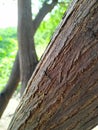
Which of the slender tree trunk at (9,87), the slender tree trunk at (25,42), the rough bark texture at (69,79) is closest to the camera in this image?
the rough bark texture at (69,79)

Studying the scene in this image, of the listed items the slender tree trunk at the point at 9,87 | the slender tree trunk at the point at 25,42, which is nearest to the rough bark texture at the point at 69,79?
the slender tree trunk at the point at 25,42

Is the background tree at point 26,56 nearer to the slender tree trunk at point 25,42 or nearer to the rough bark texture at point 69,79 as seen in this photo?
the slender tree trunk at point 25,42

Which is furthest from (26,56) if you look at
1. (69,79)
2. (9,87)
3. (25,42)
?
(69,79)

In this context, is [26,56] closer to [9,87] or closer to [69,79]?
[9,87]

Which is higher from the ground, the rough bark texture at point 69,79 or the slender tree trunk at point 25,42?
the slender tree trunk at point 25,42

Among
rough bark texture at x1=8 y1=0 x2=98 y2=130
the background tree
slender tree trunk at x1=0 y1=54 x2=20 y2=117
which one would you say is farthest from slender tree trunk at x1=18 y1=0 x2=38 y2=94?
rough bark texture at x1=8 y1=0 x2=98 y2=130

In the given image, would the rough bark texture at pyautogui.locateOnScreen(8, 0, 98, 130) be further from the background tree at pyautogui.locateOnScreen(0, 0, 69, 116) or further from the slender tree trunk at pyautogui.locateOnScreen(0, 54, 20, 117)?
the slender tree trunk at pyautogui.locateOnScreen(0, 54, 20, 117)

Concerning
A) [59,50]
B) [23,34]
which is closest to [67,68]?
[59,50]
